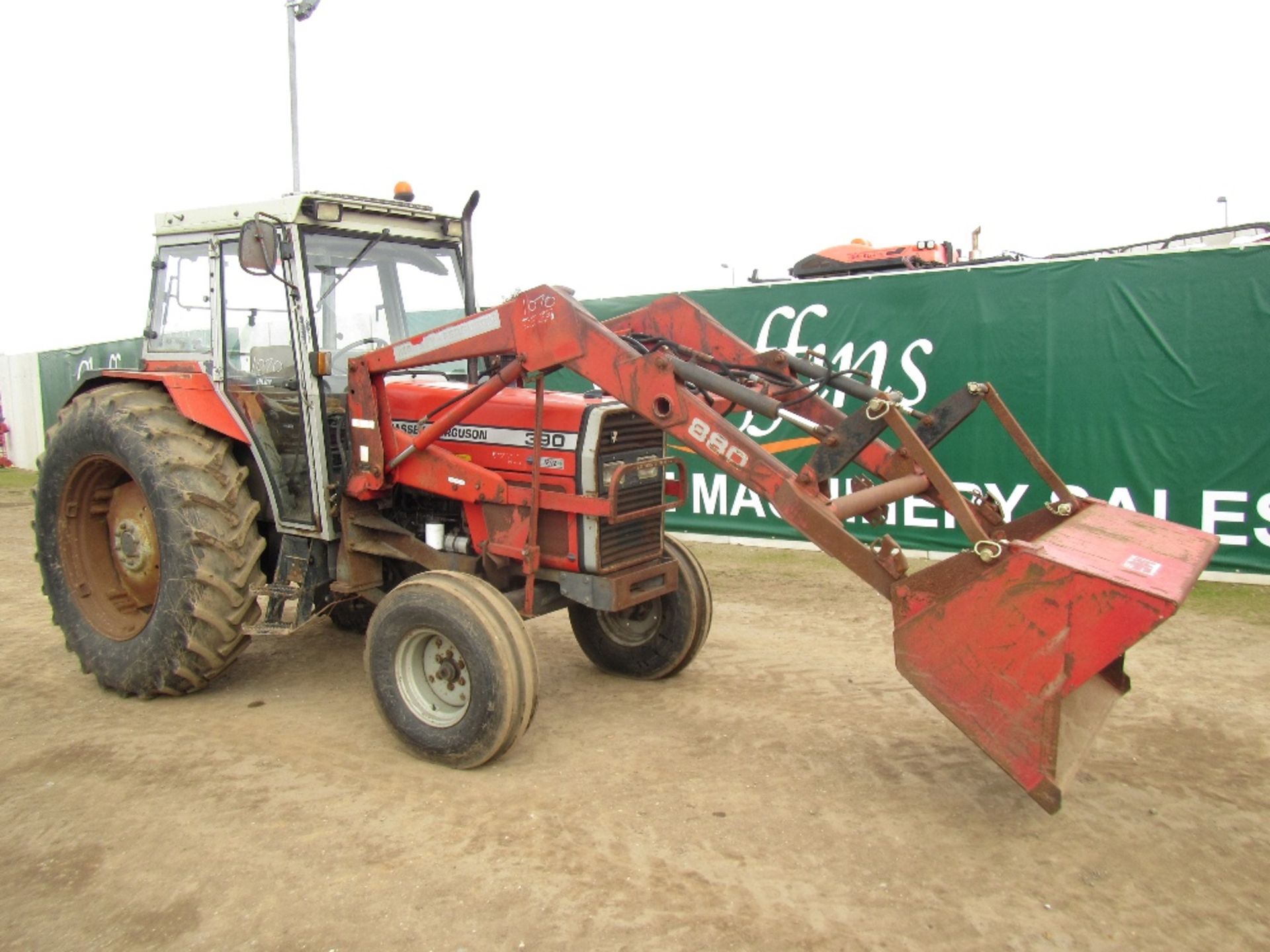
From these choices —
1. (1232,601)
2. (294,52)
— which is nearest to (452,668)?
(1232,601)

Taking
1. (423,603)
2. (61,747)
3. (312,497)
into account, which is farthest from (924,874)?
(61,747)

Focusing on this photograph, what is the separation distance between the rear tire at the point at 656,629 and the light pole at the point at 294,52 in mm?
5843

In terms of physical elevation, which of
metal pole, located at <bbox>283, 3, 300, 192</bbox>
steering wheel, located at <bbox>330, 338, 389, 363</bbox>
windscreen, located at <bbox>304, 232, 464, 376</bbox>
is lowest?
steering wheel, located at <bbox>330, 338, 389, 363</bbox>

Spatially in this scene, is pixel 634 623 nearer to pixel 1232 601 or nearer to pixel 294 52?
pixel 1232 601

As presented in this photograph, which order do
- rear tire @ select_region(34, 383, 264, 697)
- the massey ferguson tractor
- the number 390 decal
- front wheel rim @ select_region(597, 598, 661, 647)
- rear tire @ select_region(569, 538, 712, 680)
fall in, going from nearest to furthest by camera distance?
the massey ferguson tractor, the number 390 decal, rear tire @ select_region(34, 383, 264, 697), rear tire @ select_region(569, 538, 712, 680), front wheel rim @ select_region(597, 598, 661, 647)

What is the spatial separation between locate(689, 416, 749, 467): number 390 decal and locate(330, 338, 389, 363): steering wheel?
75.1 inches

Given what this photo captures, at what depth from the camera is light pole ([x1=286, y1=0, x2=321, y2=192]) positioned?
9.23 m

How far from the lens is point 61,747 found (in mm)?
4359

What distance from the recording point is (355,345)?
Answer: 16.3 ft

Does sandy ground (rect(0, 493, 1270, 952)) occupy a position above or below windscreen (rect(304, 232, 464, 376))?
below

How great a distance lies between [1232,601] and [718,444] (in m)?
5.04

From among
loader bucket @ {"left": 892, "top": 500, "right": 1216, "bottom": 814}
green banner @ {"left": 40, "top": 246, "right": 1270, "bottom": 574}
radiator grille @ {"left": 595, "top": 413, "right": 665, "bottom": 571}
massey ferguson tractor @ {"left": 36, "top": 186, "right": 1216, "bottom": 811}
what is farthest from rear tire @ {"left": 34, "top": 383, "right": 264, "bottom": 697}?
green banner @ {"left": 40, "top": 246, "right": 1270, "bottom": 574}

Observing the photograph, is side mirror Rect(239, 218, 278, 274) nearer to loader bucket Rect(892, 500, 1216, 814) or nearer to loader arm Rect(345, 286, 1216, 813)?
loader arm Rect(345, 286, 1216, 813)

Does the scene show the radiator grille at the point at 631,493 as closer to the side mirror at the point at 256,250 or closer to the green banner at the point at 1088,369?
the side mirror at the point at 256,250
